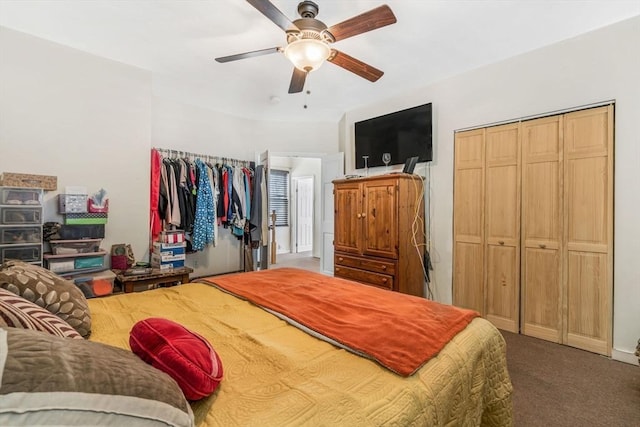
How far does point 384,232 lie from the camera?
3227mm

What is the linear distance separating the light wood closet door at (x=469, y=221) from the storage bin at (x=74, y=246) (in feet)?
11.5

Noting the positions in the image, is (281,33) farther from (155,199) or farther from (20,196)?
(20,196)

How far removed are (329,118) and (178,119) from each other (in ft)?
7.08

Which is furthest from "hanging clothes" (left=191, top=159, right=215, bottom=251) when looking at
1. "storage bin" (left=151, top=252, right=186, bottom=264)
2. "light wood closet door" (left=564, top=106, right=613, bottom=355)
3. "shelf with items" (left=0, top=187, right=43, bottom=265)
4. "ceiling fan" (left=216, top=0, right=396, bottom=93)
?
"light wood closet door" (left=564, top=106, right=613, bottom=355)

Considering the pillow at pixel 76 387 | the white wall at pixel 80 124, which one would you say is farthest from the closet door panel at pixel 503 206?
the white wall at pixel 80 124

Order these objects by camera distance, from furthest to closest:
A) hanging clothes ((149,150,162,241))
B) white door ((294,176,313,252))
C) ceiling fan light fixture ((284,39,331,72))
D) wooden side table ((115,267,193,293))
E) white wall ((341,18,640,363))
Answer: white door ((294,176,313,252)) → hanging clothes ((149,150,162,241)) → wooden side table ((115,267,193,293)) → white wall ((341,18,640,363)) → ceiling fan light fixture ((284,39,331,72))

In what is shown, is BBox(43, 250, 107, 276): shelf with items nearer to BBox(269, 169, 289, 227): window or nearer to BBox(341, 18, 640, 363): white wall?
BBox(341, 18, 640, 363): white wall

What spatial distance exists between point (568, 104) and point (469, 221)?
1.28 m

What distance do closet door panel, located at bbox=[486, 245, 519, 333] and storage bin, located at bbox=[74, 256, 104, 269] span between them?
3.62m

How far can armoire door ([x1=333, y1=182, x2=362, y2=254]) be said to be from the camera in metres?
3.51

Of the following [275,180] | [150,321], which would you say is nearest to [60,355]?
[150,321]

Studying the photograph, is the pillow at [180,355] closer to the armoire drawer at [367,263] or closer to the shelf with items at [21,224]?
the shelf with items at [21,224]

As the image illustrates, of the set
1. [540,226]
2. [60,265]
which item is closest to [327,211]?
[540,226]

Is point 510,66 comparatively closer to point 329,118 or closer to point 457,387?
point 329,118
